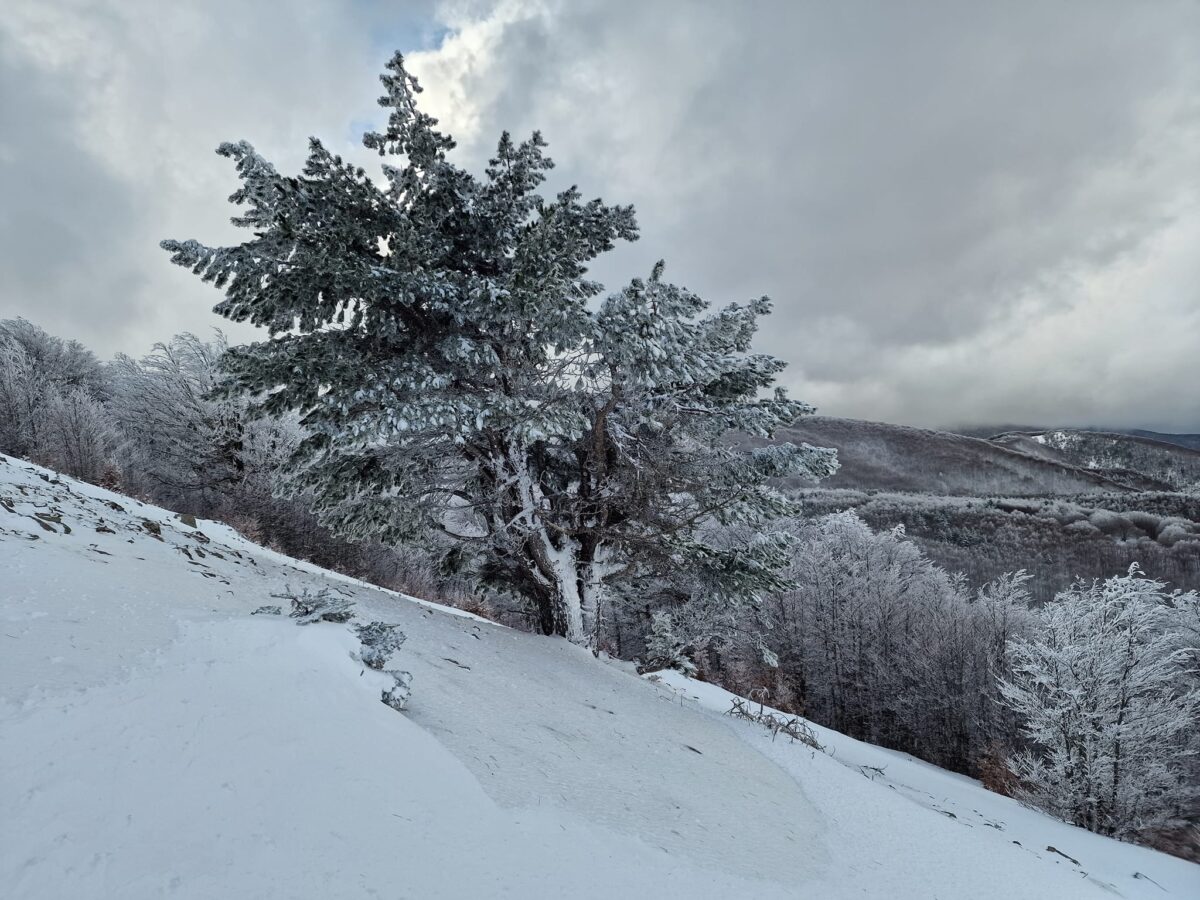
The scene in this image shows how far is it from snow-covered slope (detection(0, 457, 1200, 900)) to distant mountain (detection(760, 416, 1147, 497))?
347 ft

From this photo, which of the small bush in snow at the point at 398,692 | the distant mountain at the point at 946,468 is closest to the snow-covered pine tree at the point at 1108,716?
the small bush in snow at the point at 398,692

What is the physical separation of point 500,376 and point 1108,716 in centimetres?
2002

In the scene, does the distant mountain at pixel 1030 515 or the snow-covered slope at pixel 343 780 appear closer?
the snow-covered slope at pixel 343 780

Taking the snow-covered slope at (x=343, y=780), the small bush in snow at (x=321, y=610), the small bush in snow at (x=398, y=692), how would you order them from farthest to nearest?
the small bush in snow at (x=321, y=610) < the small bush in snow at (x=398, y=692) < the snow-covered slope at (x=343, y=780)

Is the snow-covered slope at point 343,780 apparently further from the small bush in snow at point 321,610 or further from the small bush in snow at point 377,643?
the small bush in snow at point 321,610

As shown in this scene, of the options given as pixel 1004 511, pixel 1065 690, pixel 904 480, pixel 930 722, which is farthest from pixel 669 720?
pixel 904 480

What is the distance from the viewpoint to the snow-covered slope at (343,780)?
169 cm

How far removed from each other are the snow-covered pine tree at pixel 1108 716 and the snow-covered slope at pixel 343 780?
47.4 feet

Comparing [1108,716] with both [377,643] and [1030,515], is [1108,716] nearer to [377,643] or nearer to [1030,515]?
[377,643]

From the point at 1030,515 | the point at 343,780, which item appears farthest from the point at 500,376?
the point at 1030,515

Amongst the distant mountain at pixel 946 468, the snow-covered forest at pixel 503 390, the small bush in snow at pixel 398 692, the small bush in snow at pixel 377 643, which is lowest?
the small bush in snow at pixel 398 692

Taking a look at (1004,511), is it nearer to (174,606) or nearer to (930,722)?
(930,722)

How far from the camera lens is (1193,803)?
2084 cm

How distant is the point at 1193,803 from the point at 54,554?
112 feet
